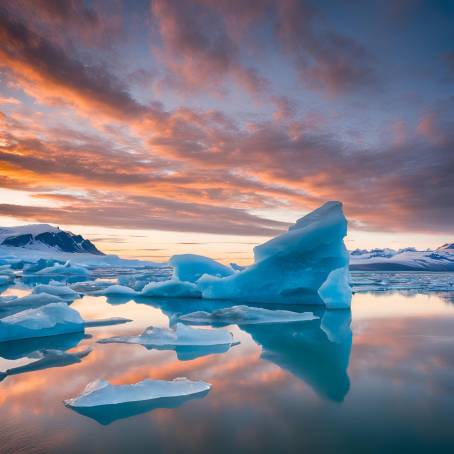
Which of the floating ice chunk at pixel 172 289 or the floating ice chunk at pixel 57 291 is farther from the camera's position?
the floating ice chunk at pixel 172 289

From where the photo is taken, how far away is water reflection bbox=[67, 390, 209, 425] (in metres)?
3.20

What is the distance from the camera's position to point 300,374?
4.66 metres

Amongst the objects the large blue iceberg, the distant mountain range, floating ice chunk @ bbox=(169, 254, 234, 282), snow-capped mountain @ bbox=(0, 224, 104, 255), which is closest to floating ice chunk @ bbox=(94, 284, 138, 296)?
floating ice chunk @ bbox=(169, 254, 234, 282)

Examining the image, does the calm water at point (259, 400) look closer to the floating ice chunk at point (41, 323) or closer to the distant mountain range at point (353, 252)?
the floating ice chunk at point (41, 323)

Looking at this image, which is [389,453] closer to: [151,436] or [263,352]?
[151,436]

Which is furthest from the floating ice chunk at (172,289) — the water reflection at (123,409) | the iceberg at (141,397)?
the water reflection at (123,409)

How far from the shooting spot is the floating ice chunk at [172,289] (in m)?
14.6

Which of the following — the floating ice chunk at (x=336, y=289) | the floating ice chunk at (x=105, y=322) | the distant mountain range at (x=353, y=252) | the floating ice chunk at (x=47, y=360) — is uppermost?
the distant mountain range at (x=353, y=252)

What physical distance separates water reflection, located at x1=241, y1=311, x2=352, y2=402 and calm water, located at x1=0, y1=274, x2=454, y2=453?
17mm

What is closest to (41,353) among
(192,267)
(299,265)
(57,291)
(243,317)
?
(243,317)

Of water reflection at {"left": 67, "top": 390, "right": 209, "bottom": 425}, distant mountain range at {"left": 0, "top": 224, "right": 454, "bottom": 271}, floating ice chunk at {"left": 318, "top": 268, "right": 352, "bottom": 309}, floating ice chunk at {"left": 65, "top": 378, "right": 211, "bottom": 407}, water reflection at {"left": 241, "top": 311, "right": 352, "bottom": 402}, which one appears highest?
distant mountain range at {"left": 0, "top": 224, "right": 454, "bottom": 271}

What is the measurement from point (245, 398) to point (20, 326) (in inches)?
179

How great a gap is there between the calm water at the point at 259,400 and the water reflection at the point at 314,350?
17 mm

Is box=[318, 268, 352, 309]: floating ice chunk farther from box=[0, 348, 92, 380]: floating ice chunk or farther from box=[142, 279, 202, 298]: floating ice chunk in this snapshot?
box=[0, 348, 92, 380]: floating ice chunk
